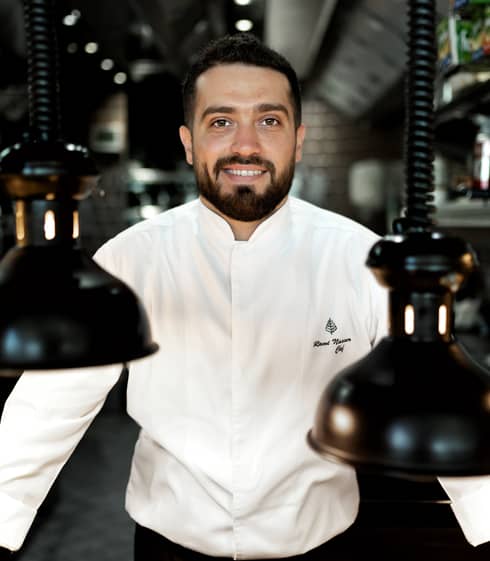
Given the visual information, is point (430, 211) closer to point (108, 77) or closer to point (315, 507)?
point (315, 507)

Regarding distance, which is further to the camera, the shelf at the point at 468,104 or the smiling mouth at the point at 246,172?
the shelf at the point at 468,104

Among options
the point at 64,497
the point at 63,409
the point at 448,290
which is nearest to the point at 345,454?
the point at 448,290

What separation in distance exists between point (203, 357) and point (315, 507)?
1.10 ft

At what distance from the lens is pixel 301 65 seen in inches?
257

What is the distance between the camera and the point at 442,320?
0.55 meters

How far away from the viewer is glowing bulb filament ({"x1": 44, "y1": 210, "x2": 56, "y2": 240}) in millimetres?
600

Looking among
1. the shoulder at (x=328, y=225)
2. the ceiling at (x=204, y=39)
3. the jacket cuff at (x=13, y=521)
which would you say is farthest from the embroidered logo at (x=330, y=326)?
the ceiling at (x=204, y=39)

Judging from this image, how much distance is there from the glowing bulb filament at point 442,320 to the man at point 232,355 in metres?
0.75

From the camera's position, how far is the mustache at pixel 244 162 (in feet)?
4.15

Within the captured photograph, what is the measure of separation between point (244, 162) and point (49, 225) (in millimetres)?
701

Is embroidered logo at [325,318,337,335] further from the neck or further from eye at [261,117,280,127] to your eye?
eye at [261,117,280,127]

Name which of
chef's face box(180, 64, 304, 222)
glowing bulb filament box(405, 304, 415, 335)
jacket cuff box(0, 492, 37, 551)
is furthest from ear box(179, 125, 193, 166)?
glowing bulb filament box(405, 304, 415, 335)

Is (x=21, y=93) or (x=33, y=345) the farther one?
(x=21, y=93)

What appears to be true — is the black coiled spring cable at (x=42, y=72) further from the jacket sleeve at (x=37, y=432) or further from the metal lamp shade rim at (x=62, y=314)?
the jacket sleeve at (x=37, y=432)
